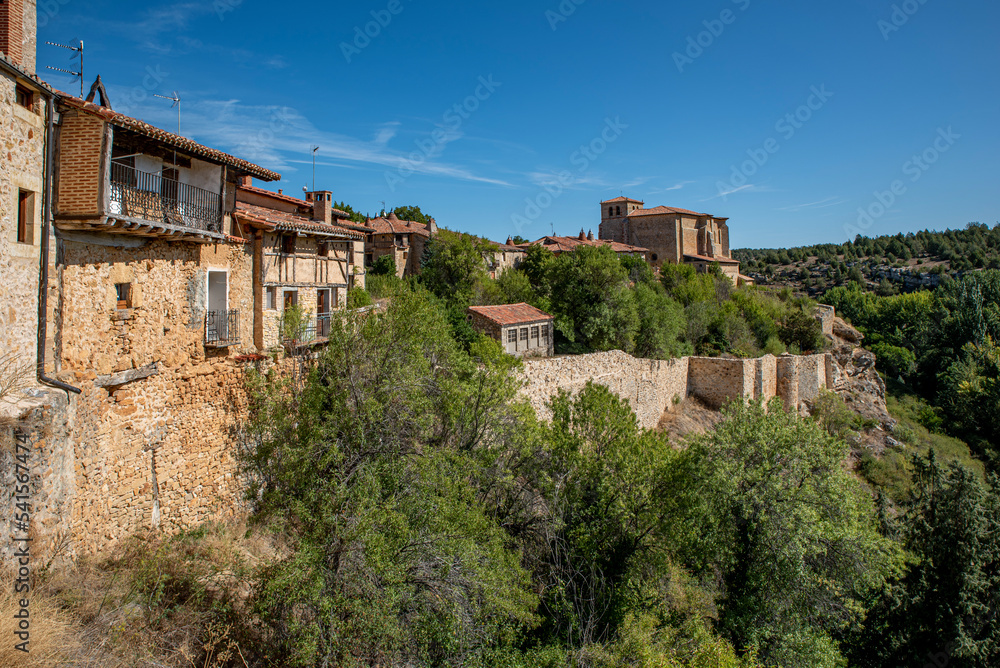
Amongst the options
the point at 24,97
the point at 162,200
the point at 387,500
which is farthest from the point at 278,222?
the point at 387,500

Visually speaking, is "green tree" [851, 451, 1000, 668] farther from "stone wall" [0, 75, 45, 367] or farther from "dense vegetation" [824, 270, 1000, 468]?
"dense vegetation" [824, 270, 1000, 468]

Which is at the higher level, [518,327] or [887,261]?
[887,261]

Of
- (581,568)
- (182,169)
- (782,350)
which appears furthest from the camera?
(782,350)

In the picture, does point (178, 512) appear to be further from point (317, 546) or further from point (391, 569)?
point (391, 569)

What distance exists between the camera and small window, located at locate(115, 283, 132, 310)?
9.60 meters

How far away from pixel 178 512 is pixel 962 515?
19.1 metres

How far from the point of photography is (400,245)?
116 feet

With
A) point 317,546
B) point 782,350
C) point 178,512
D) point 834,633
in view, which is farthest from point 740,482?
point 782,350

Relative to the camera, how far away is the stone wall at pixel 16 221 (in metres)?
7.61

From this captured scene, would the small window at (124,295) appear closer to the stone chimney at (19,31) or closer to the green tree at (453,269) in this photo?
the stone chimney at (19,31)

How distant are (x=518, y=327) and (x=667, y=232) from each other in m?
30.5

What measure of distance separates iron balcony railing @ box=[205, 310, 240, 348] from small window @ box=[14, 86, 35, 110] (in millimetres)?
4378

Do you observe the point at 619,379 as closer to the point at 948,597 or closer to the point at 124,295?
the point at 948,597

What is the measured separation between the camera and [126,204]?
9.39m
